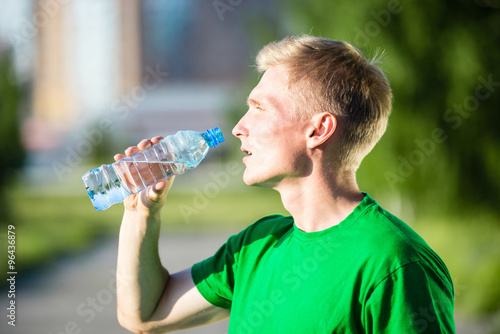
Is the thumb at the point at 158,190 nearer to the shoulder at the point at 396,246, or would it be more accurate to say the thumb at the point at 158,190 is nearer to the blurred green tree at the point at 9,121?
the shoulder at the point at 396,246

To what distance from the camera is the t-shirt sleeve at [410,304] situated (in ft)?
5.47

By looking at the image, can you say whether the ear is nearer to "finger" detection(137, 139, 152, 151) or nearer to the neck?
the neck

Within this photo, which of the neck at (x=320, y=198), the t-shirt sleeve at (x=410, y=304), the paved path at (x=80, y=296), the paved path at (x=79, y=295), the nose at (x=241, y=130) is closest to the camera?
the t-shirt sleeve at (x=410, y=304)

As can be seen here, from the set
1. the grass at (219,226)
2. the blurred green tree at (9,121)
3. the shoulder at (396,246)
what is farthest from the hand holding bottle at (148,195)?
the blurred green tree at (9,121)

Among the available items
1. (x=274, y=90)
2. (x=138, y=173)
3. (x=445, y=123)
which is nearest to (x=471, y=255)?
(x=445, y=123)

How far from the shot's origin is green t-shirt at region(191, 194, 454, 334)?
1700 mm

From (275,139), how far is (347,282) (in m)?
0.57

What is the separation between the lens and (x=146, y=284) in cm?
232

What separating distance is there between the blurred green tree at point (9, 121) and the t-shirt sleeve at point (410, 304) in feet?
42.8

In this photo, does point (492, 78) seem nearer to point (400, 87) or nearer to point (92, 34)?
point (400, 87)

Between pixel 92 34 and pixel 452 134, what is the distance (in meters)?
43.4

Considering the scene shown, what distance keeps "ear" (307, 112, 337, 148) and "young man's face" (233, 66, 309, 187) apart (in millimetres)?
29

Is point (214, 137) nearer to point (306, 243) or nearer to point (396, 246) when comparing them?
point (306, 243)

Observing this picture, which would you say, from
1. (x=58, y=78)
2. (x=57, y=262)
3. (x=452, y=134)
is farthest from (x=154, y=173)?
(x=58, y=78)
